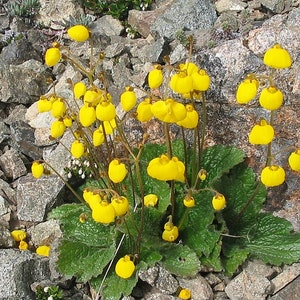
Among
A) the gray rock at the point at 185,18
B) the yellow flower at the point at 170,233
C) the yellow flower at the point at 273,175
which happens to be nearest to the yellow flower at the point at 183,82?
the yellow flower at the point at 273,175

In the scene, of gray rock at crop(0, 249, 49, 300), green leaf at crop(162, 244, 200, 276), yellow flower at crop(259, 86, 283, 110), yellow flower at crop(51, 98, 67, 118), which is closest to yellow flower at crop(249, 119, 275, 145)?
yellow flower at crop(259, 86, 283, 110)

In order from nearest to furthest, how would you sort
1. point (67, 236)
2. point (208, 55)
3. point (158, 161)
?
point (158, 161)
point (67, 236)
point (208, 55)

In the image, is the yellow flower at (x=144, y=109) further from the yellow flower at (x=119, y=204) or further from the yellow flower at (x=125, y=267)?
the yellow flower at (x=125, y=267)

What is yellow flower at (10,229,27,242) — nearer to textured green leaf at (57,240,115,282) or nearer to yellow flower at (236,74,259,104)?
textured green leaf at (57,240,115,282)

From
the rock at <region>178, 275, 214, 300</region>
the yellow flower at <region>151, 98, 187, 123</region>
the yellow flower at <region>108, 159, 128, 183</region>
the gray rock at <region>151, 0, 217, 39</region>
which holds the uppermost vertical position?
the yellow flower at <region>151, 98, 187, 123</region>

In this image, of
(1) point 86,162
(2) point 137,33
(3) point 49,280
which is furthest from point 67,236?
(2) point 137,33

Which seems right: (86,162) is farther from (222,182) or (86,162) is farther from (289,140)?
(289,140)
